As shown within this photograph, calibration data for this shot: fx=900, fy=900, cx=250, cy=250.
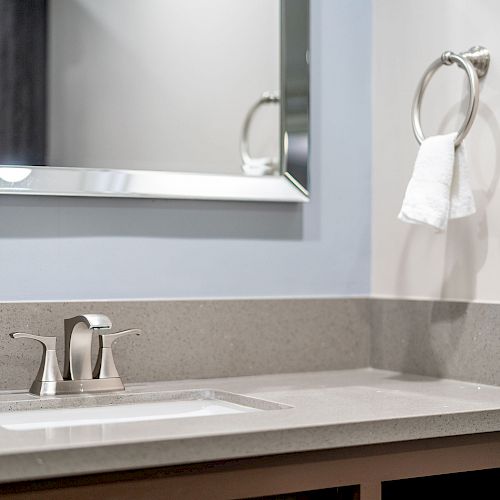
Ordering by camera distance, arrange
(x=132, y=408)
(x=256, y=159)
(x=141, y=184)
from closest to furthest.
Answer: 1. (x=132, y=408)
2. (x=141, y=184)
3. (x=256, y=159)

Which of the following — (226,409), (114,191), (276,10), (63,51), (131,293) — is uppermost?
(276,10)

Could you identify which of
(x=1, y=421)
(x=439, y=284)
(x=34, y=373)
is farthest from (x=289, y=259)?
(x=1, y=421)

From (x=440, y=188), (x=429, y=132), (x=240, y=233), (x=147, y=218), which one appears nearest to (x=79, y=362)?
(x=147, y=218)

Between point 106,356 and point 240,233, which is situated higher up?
point 240,233

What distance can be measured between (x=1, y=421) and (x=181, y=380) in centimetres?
37

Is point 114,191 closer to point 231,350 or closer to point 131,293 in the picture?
point 131,293

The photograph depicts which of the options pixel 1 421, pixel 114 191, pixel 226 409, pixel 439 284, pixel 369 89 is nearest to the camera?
pixel 1 421

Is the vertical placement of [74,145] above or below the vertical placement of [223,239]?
above

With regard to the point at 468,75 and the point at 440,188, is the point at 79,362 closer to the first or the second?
the point at 440,188

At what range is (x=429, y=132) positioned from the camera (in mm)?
1664

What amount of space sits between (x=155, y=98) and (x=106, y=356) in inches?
18.0

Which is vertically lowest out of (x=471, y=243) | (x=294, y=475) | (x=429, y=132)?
(x=294, y=475)

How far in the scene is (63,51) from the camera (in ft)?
4.86

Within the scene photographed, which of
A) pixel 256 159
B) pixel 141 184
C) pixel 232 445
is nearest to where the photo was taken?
pixel 232 445
